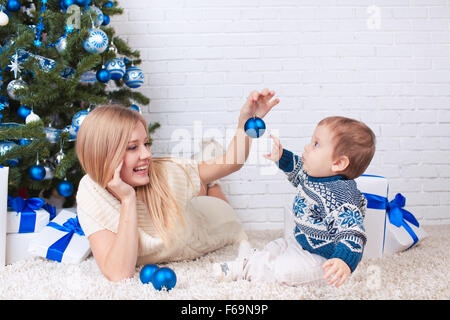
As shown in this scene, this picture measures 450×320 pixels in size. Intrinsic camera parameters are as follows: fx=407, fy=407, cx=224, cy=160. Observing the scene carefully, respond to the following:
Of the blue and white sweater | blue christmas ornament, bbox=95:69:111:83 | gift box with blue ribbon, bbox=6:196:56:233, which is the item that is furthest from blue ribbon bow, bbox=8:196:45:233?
the blue and white sweater

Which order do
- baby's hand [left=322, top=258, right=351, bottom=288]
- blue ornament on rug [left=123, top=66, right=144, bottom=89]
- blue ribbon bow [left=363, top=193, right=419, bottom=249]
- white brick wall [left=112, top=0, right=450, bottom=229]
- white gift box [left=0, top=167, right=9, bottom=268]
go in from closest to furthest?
baby's hand [left=322, top=258, right=351, bottom=288] → white gift box [left=0, top=167, right=9, bottom=268] → blue ribbon bow [left=363, top=193, right=419, bottom=249] → blue ornament on rug [left=123, top=66, right=144, bottom=89] → white brick wall [left=112, top=0, right=450, bottom=229]

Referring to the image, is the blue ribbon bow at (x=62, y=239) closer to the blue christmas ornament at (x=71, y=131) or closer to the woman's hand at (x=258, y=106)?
the blue christmas ornament at (x=71, y=131)

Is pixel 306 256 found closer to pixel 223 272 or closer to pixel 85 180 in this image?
pixel 223 272

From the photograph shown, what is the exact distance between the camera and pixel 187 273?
56.2 inches

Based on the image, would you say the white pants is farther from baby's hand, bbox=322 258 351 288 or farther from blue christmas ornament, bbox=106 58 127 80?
blue christmas ornament, bbox=106 58 127 80

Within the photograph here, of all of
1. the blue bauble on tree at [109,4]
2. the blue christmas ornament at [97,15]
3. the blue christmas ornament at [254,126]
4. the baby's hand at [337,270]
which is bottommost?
the baby's hand at [337,270]

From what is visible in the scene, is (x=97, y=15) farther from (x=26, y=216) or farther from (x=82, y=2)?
(x=26, y=216)

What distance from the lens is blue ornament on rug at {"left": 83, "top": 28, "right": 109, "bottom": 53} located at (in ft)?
5.60

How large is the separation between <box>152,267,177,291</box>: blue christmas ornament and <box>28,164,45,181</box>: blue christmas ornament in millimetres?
736

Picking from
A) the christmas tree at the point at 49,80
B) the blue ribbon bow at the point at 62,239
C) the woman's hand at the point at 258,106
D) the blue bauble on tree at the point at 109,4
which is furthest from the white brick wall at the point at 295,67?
the woman's hand at the point at 258,106

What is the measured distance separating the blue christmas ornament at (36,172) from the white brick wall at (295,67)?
750 mm

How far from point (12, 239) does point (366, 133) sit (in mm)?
1413

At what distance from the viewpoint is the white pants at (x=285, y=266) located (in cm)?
128
